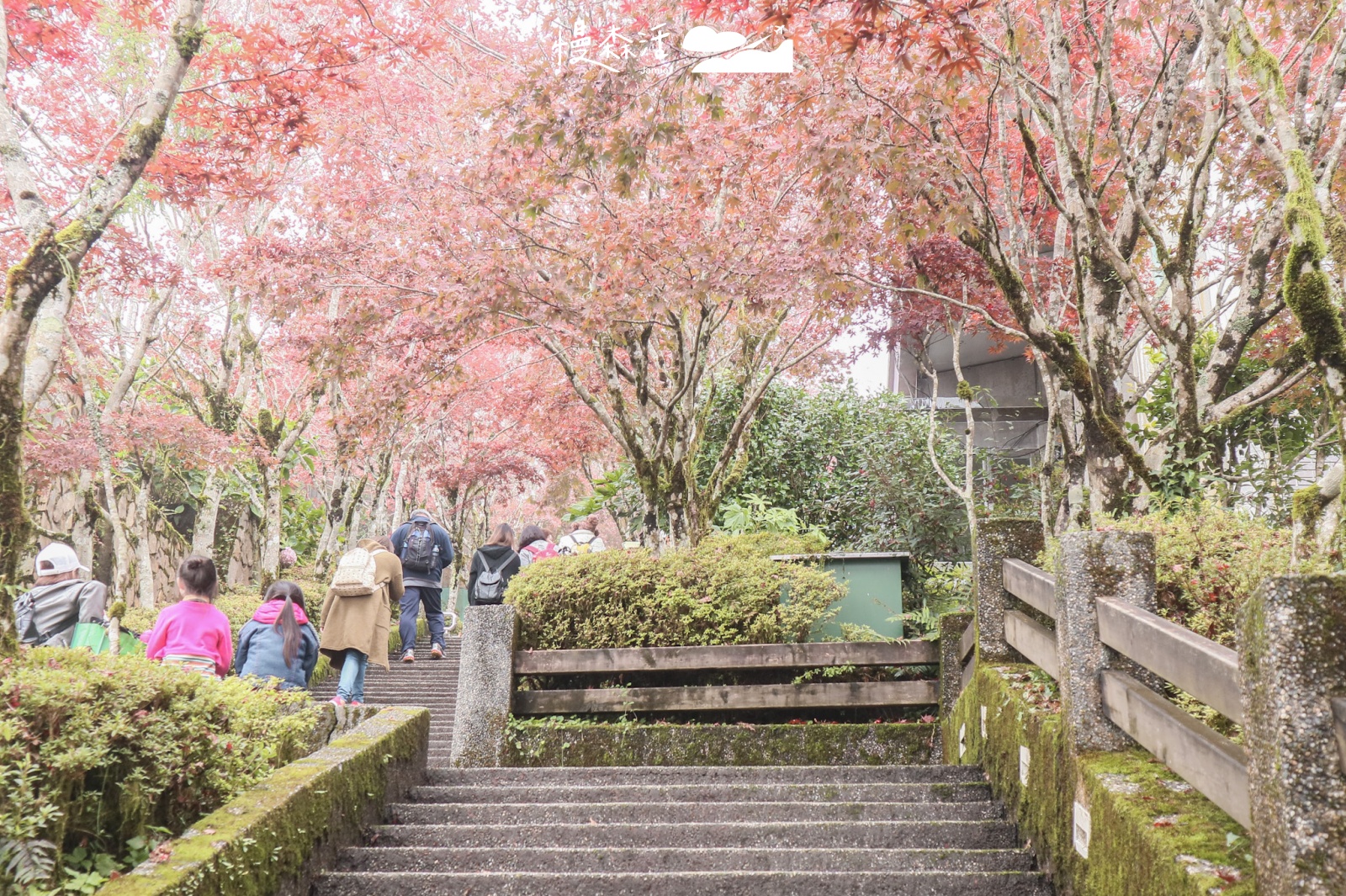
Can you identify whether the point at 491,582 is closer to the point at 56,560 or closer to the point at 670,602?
the point at 670,602

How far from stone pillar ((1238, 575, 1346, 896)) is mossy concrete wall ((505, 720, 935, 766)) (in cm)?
515

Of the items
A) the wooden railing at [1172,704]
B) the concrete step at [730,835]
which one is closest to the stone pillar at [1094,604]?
the wooden railing at [1172,704]

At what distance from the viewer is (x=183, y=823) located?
12.2 ft

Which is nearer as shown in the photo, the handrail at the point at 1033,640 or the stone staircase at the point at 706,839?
Result: the stone staircase at the point at 706,839

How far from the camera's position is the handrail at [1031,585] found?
4.37 meters

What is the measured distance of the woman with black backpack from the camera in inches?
462

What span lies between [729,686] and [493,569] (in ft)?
16.9

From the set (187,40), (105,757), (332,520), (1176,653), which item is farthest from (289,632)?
(332,520)

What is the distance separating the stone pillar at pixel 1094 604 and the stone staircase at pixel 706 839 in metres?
0.80

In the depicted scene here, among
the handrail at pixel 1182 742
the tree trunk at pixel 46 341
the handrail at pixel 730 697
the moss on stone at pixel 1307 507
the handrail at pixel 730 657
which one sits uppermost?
the tree trunk at pixel 46 341

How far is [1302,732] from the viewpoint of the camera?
210 cm

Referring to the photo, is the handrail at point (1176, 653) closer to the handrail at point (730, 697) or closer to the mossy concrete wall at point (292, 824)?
the mossy concrete wall at point (292, 824)

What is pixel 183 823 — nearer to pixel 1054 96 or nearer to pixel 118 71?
pixel 1054 96

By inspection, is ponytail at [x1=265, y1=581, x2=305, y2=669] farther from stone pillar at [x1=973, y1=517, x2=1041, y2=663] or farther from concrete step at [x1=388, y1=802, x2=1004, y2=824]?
stone pillar at [x1=973, y1=517, x2=1041, y2=663]
